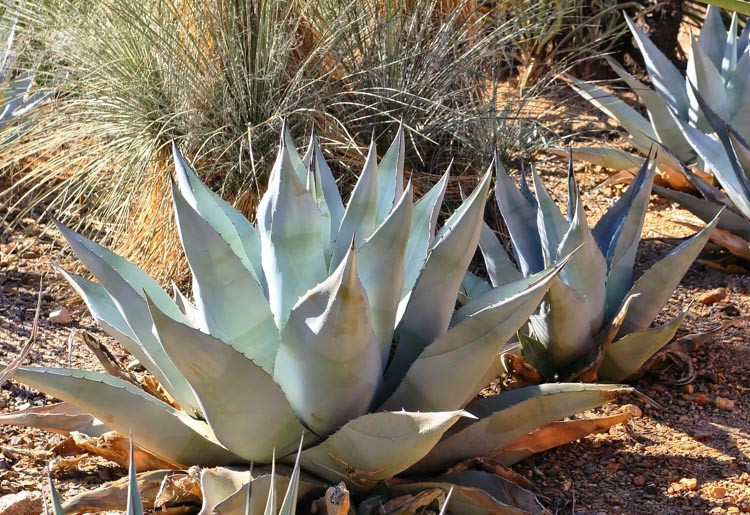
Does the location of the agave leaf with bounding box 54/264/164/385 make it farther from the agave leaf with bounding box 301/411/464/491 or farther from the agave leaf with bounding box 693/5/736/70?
the agave leaf with bounding box 693/5/736/70

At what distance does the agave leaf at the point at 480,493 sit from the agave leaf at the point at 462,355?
6.6 inches

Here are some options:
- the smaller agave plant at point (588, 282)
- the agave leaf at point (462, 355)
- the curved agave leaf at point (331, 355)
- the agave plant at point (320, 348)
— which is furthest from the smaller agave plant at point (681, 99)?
the curved agave leaf at point (331, 355)

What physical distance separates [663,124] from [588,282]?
152 centimetres

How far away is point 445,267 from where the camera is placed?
1.82 metres

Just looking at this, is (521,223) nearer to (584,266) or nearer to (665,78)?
(584,266)

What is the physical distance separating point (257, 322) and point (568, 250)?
0.93 m

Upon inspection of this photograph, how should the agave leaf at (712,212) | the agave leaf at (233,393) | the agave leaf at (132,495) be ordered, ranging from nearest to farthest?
the agave leaf at (132,495), the agave leaf at (233,393), the agave leaf at (712,212)

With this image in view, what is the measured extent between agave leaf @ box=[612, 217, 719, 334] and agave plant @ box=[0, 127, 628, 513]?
0.69 meters

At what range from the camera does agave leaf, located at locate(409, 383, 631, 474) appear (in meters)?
1.89

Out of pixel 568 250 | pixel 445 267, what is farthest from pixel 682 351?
pixel 445 267

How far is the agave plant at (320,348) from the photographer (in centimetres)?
163

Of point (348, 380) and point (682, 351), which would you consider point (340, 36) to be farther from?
Result: point (348, 380)

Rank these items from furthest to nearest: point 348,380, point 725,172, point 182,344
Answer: point 725,172 < point 348,380 < point 182,344

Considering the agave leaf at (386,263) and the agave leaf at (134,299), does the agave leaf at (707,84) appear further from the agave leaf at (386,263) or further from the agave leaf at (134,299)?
the agave leaf at (134,299)
